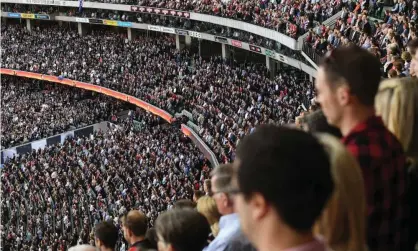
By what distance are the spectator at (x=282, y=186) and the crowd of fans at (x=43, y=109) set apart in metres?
33.3

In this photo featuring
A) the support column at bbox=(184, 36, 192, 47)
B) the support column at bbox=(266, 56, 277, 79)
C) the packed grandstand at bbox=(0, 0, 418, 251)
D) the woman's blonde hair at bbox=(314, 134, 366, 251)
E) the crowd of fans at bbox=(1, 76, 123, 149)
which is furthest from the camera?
the support column at bbox=(184, 36, 192, 47)

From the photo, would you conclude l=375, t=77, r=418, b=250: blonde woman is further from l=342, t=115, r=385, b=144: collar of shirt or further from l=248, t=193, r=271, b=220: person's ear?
l=248, t=193, r=271, b=220: person's ear

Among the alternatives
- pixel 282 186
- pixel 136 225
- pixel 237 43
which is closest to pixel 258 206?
pixel 282 186

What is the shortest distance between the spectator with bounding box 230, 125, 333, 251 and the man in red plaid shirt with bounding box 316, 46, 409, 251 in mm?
731

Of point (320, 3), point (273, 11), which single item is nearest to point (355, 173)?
point (320, 3)

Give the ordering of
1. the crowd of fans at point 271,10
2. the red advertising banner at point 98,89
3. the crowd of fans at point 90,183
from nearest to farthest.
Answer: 1. the crowd of fans at point 90,183
2. the crowd of fans at point 271,10
3. the red advertising banner at point 98,89

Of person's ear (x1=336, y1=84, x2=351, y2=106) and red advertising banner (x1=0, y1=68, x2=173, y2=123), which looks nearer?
person's ear (x1=336, y1=84, x2=351, y2=106)

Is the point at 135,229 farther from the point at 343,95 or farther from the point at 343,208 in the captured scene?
the point at 343,208

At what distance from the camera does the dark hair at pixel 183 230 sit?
3424 millimetres

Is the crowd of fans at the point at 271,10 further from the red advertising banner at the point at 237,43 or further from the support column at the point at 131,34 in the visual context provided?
the support column at the point at 131,34

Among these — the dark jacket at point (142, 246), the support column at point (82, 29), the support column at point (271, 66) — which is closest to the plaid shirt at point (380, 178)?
the dark jacket at point (142, 246)

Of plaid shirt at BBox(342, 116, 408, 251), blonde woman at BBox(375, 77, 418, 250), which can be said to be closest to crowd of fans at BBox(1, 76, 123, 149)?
blonde woman at BBox(375, 77, 418, 250)

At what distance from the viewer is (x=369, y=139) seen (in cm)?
281

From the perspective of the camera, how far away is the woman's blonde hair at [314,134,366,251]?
2.34 metres
